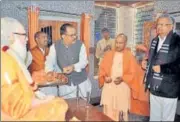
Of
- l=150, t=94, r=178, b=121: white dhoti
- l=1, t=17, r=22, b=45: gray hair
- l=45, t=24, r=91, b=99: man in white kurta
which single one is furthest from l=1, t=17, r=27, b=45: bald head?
l=150, t=94, r=178, b=121: white dhoti

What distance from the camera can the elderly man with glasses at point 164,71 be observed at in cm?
74

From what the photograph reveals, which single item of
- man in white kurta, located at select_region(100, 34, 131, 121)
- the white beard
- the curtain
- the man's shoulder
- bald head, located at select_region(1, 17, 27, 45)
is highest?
the curtain

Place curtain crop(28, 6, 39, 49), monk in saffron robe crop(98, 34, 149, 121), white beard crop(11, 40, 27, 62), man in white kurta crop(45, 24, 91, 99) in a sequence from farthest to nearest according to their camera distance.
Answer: curtain crop(28, 6, 39, 49) < man in white kurta crop(45, 24, 91, 99) < monk in saffron robe crop(98, 34, 149, 121) < white beard crop(11, 40, 27, 62)

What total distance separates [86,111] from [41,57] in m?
1.02

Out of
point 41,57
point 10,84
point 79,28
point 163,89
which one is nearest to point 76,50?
point 41,57

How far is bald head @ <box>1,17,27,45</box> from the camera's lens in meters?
1.00

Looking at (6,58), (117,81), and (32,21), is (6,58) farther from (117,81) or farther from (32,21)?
(32,21)

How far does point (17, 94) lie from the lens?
91cm

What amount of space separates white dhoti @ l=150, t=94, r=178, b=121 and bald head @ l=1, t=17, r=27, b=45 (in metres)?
0.65

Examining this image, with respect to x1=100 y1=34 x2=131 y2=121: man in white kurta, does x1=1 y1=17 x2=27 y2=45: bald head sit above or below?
above

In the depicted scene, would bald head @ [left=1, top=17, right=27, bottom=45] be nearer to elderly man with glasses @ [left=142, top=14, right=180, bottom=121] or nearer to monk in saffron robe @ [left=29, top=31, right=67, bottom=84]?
monk in saffron robe @ [left=29, top=31, right=67, bottom=84]

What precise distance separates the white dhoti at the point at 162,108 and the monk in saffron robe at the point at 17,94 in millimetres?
370

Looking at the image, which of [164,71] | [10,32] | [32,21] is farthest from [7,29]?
[32,21]

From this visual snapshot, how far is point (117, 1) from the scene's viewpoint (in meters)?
2.50
